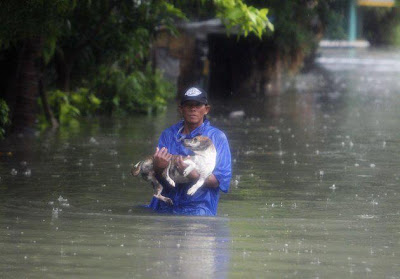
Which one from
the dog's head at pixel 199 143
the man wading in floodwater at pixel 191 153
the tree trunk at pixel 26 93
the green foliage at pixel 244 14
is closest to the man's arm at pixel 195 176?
the man wading in floodwater at pixel 191 153

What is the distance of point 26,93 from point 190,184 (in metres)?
10.9

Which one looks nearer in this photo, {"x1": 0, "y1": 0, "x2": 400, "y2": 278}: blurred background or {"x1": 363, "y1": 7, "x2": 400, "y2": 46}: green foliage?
{"x1": 0, "y1": 0, "x2": 400, "y2": 278}: blurred background

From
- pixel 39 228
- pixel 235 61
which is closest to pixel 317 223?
pixel 39 228

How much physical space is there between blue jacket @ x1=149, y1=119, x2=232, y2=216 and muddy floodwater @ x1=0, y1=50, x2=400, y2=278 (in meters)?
0.12

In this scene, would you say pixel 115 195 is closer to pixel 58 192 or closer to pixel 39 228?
pixel 58 192

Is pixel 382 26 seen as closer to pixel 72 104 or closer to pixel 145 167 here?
pixel 72 104

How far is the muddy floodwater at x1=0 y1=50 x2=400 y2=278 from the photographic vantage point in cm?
770

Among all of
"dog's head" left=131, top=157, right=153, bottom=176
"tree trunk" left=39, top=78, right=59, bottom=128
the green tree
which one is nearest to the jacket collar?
"dog's head" left=131, top=157, right=153, bottom=176

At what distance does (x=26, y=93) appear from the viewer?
19562mm

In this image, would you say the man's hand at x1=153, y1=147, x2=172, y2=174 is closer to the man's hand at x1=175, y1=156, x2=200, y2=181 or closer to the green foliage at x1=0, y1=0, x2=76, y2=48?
the man's hand at x1=175, y1=156, x2=200, y2=181

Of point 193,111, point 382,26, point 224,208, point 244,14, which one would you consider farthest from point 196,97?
point 382,26

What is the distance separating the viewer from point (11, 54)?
21234 millimetres

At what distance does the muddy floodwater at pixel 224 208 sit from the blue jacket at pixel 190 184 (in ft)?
0.39

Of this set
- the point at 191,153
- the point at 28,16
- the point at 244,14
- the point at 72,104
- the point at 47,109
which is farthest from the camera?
the point at 72,104
